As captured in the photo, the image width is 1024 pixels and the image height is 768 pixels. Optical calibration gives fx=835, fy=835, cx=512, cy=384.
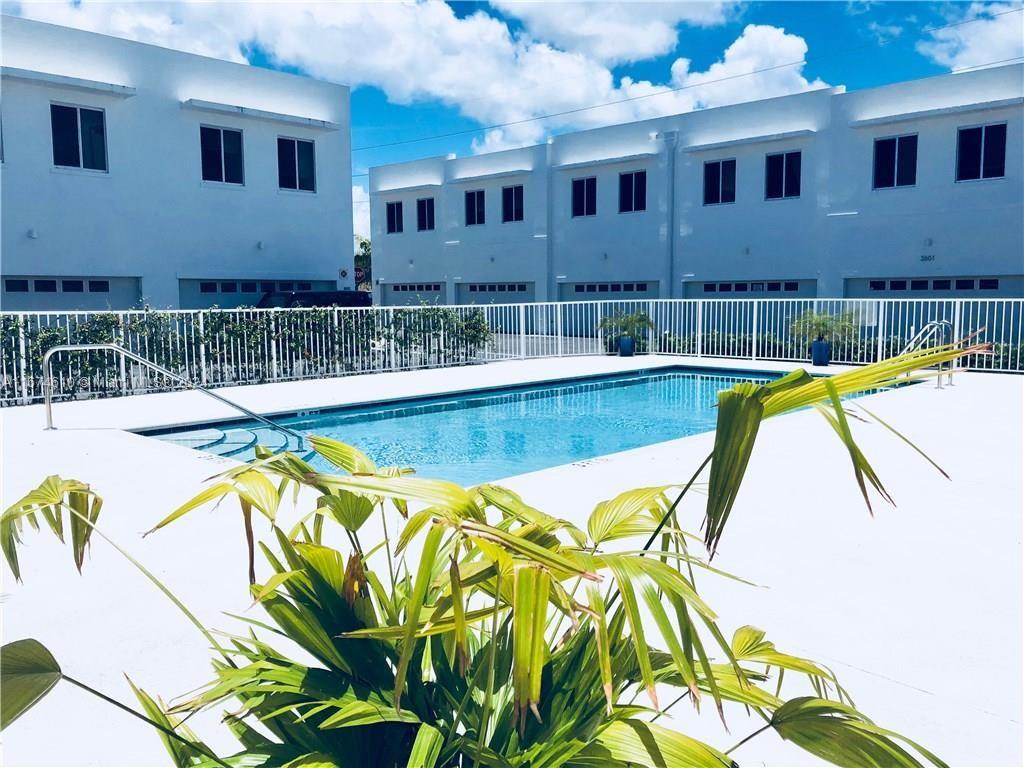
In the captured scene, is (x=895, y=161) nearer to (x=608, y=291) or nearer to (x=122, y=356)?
(x=608, y=291)

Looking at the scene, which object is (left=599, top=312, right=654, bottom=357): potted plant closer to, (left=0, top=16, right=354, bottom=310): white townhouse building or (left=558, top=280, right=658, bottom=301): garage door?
(left=558, top=280, right=658, bottom=301): garage door

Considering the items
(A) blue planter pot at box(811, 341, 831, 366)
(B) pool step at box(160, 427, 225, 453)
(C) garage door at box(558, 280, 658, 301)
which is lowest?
(B) pool step at box(160, 427, 225, 453)

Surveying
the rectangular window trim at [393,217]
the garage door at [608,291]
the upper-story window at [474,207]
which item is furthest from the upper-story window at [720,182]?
the rectangular window trim at [393,217]

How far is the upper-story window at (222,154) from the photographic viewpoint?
18.7 meters

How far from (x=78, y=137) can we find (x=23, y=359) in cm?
725

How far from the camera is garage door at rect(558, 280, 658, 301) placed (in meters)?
25.9

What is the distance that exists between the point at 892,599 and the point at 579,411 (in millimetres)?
8753

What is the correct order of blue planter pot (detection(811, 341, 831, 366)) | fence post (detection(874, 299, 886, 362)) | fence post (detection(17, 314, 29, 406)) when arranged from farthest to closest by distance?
blue planter pot (detection(811, 341, 831, 366))
fence post (detection(874, 299, 886, 362))
fence post (detection(17, 314, 29, 406))

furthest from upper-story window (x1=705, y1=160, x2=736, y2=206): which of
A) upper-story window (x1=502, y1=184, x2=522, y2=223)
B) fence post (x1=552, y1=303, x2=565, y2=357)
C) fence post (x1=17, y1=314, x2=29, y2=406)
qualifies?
fence post (x1=17, y1=314, x2=29, y2=406)

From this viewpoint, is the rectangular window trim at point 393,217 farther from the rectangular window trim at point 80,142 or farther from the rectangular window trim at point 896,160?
the rectangular window trim at point 896,160

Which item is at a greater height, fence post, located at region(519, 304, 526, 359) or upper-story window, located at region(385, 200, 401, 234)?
upper-story window, located at region(385, 200, 401, 234)

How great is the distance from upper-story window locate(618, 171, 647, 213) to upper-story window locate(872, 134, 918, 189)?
272 inches

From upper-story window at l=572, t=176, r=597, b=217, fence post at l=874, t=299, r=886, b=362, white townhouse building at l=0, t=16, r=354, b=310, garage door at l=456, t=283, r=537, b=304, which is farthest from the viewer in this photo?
garage door at l=456, t=283, r=537, b=304

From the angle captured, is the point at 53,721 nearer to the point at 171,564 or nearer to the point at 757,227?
the point at 171,564
